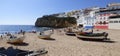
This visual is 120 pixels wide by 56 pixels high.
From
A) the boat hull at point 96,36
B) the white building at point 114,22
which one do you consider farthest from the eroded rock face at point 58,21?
the boat hull at point 96,36

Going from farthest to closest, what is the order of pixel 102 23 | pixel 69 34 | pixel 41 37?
pixel 102 23 → pixel 69 34 → pixel 41 37

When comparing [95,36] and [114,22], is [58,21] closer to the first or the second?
[114,22]

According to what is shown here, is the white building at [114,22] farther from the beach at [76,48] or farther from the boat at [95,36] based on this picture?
the beach at [76,48]

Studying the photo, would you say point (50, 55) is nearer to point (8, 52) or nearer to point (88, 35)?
point (8, 52)

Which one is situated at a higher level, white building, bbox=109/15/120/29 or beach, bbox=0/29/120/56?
white building, bbox=109/15/120/29

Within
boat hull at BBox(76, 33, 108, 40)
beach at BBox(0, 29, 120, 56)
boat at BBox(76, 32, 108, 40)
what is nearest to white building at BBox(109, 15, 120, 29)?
boat at BBox(76, 32, 108, 40)

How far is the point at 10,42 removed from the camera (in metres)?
29.5

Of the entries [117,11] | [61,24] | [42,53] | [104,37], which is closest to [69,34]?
[104,37]

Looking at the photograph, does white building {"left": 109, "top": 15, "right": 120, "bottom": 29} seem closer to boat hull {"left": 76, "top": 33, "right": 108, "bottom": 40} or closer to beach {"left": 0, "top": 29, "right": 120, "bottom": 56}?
boat hull {"left": 76, "top": 33, "right": 108, "bottom": 40}

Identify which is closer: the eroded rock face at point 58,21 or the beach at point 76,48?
the beach at point 76,48

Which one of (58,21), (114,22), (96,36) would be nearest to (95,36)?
(96,36)

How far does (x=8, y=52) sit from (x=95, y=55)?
9.25 metres

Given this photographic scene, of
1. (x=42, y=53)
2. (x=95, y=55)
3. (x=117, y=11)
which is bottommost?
(x=95, y=55)

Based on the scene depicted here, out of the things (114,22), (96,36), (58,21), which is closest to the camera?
(96,36)
